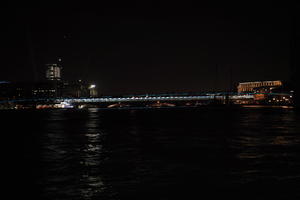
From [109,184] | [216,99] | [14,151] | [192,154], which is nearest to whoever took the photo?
[109,184]

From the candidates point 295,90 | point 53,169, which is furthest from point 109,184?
point 295,90

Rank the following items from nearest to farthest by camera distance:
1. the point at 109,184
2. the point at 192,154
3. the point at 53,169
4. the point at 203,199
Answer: the point at 203,199
the point at 109,184
the point at 53,169
the point at 192,154

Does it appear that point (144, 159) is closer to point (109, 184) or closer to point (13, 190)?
point (109, 184)

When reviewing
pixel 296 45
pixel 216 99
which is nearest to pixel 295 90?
pixel 296 45

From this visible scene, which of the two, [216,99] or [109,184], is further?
[216,99]

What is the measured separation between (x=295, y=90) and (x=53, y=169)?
83633 mm

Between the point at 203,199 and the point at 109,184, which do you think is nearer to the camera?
the point at 203,199

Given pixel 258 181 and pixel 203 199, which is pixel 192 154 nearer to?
pixel 258 181

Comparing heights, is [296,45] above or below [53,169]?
above

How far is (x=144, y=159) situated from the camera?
17.0m

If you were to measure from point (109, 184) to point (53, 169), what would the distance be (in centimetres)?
366

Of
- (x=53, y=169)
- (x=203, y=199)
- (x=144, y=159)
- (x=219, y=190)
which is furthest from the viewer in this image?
(x=144, y=159)

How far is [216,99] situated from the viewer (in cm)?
16100

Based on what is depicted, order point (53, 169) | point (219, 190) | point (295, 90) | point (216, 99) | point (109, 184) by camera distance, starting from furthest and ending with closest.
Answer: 1. point (216, 99)
2. point (295, 90)
3. point (53, 169)
4. point (109, 184)
5. point (219, 190)
